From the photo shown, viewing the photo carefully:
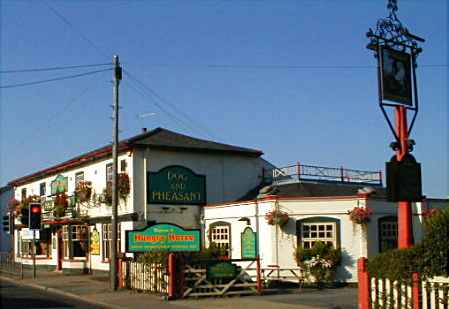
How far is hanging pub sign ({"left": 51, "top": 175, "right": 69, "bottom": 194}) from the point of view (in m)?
35.5

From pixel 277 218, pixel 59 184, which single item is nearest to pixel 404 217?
pixel 277 218

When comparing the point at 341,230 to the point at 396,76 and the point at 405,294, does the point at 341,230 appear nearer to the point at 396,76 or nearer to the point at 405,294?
the point at 396,76

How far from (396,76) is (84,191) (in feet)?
67.6

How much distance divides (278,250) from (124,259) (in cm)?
566

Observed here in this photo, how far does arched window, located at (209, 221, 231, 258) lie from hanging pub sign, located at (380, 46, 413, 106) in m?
13.3

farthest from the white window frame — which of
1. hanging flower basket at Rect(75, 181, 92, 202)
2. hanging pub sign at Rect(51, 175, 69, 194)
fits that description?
hanging pub sign at Rect(51, 175, 69, 194)

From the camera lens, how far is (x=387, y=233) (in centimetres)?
2442

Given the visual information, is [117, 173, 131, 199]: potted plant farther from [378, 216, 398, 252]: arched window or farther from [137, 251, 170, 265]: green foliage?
[378, 216, 398, 252]: arched window

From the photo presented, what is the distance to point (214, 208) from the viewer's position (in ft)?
93.8

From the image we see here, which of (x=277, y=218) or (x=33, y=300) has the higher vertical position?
(x=277, y=218)

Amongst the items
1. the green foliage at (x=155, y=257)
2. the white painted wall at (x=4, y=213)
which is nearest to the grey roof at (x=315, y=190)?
the green foliage at (x=155, y=257)

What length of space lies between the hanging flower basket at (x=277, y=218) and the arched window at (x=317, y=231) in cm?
60

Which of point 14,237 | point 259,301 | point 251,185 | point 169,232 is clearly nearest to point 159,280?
point 169,232

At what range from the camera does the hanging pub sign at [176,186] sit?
2906cm
